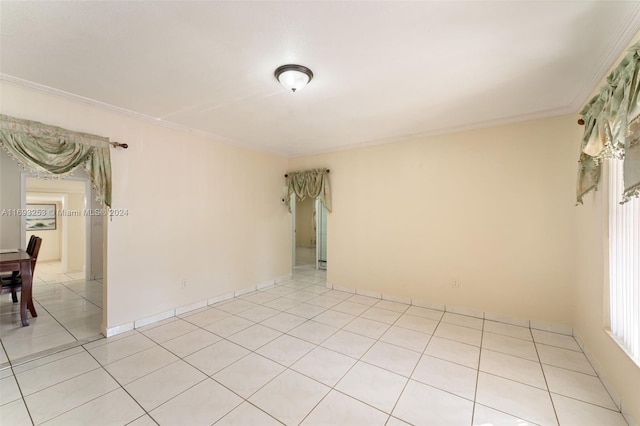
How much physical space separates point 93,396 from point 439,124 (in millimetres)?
4407

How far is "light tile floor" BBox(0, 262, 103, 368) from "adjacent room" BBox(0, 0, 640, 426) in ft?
0.11

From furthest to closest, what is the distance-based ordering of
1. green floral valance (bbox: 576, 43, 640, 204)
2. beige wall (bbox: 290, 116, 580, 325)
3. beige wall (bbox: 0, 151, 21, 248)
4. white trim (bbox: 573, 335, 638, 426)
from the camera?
beige wall (bbox: 0, 151, 21, 248) → beige wall (bbox: 290, 116, 580, 325) → white trim (bbox: 573, 335, 638, 426) → green floral valance (bbox: 576, 43, 640, 204)

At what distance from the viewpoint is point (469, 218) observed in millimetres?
3350

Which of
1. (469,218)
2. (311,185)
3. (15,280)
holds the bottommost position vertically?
(15,280)

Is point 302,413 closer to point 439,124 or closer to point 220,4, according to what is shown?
point 220,4

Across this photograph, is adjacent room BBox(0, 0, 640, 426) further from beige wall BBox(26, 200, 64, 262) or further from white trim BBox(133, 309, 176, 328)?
beige wall BBox(26, 200, 64, 262)

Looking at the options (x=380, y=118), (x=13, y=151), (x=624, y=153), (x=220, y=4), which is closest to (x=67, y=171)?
(x=13, y=151)

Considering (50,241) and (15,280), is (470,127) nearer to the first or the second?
(15,280)

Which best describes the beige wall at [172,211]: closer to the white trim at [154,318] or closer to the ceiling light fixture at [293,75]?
the white trim at [154,318]

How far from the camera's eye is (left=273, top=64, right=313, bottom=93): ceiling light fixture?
201 cm

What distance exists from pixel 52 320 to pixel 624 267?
19.3 ft

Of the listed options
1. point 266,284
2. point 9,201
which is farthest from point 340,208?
point 9,201

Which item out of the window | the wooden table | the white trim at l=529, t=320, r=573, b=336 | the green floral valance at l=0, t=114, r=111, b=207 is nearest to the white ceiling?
the green floral valance at l=0, t=114, r=111, b=207

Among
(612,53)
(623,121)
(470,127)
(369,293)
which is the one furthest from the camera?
(369,293)
